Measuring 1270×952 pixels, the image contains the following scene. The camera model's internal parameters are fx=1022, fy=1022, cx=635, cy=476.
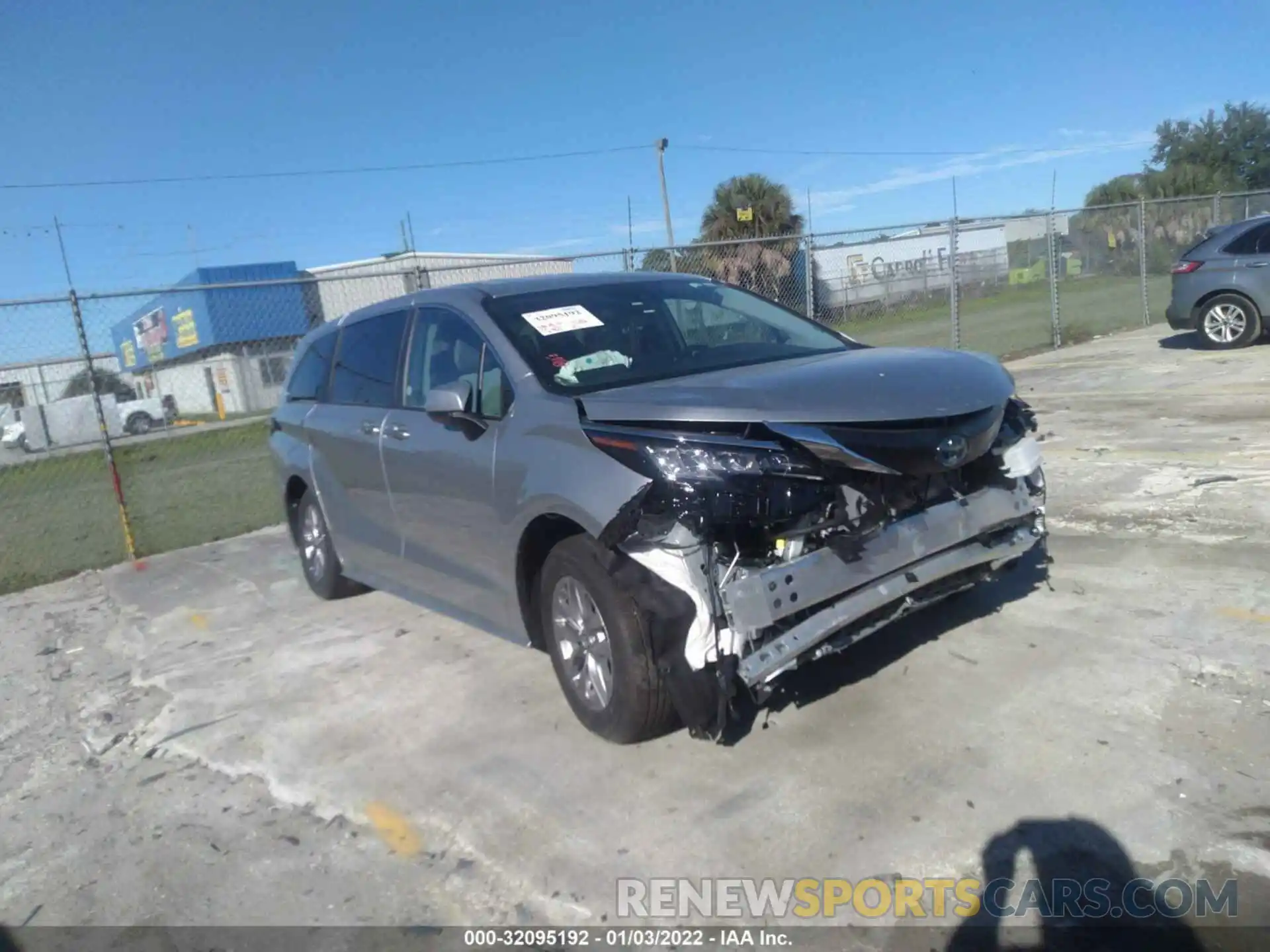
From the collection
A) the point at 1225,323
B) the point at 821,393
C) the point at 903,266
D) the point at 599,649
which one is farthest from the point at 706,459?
the point at 903,266

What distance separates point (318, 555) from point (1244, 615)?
16.2 feet

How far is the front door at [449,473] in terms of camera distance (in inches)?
168

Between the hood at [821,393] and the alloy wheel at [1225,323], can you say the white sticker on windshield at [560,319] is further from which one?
the alloy wheel at [1225,323]

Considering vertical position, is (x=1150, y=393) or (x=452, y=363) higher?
(x=452, y=363)

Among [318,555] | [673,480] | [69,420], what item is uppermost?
[673,480]

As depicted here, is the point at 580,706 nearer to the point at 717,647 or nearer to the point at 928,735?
the point at 717,647

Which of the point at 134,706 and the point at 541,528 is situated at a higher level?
the point at 541,528

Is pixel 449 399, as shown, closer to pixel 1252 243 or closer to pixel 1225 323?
pixel 1252 243

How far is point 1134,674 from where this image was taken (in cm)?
395

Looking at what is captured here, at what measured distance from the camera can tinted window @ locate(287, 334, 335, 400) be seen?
5.96 m

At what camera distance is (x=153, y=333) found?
29844 mm

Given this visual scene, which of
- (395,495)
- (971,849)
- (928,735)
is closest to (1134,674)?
(928,735)

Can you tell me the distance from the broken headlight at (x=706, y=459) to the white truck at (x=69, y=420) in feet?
38.2

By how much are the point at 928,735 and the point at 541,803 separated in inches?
54.9
